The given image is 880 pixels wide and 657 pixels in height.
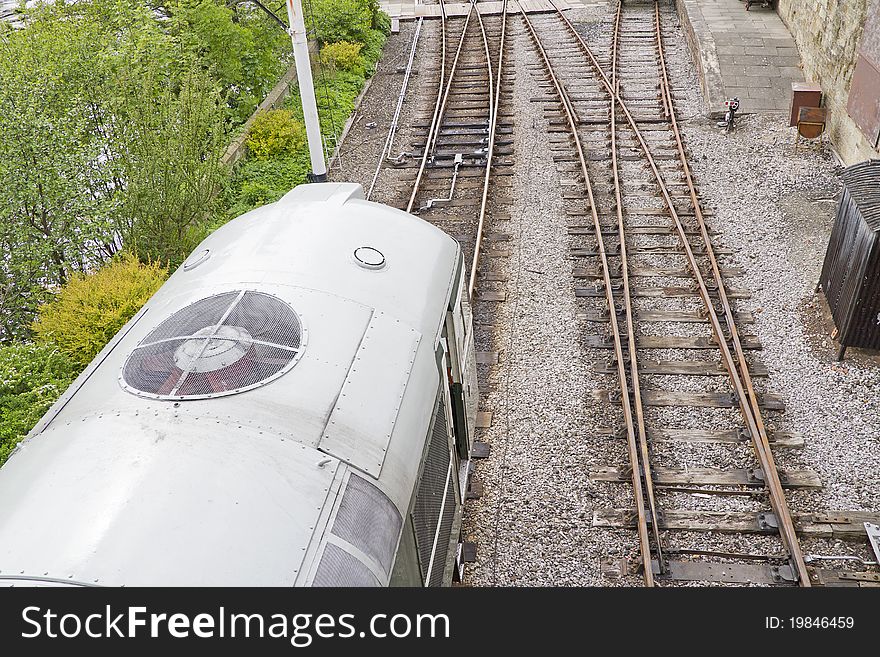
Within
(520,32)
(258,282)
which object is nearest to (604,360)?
(258,282)

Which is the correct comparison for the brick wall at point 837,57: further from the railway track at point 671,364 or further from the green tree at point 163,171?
the green tree at point 163,171

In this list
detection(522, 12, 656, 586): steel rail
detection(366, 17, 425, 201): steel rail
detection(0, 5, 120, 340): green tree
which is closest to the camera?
detection(522, 12, 656, 586): steel rail

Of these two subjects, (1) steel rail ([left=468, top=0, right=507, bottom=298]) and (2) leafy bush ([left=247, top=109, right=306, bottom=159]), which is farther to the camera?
(2) leafy bush ([left=247, top=109, right=306, bottom=159])

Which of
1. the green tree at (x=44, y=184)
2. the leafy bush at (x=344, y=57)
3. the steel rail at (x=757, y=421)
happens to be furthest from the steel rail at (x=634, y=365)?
the leafy bush at (x=344, y=57)

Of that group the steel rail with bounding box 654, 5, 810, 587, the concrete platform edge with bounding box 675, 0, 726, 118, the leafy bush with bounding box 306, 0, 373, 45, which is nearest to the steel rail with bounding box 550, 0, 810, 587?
the steel rail with bounding box 654, 5, 810, 587

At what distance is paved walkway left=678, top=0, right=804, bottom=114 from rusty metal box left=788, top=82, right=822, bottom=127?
3.80ft

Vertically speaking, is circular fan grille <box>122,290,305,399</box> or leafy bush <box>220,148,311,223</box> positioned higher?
circular fan grille <box>122,290,305,399</box>

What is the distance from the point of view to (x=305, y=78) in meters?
12.5

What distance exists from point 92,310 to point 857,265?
10.3 meters

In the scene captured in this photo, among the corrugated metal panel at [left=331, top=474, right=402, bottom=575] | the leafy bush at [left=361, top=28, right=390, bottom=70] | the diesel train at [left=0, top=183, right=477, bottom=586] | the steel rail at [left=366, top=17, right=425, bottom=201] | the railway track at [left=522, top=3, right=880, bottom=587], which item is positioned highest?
the diesel train at [left=0, top=183, right=477, bottom=586]

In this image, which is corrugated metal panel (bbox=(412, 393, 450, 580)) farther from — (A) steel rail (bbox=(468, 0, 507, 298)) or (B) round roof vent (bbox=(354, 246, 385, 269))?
(A) steel rail (bbox=(468, 0, 507, 298))

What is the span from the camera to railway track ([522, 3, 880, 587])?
7887 mm

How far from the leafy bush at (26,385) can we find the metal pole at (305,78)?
5.51 m

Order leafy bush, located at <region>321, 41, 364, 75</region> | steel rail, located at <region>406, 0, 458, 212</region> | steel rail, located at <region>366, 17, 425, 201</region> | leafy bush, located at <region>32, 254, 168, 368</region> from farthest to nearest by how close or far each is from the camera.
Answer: leafy bush, located at <region>321, 41, 364, 75</region> < steel rail, located at <region>366, 17, 425, 201</region> < steel rail, located at <region>406, 0, 458, 212</region> < leafy bush, located at <region>32, 254, 168, 368</region>
